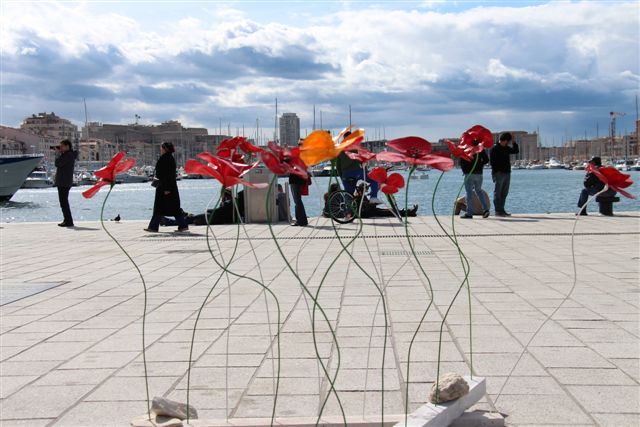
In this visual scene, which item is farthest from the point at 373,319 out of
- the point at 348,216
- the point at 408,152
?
the point at 348,216

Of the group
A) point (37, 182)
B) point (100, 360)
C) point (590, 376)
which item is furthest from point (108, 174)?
point (37, 182)

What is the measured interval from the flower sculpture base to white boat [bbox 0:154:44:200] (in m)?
55.3

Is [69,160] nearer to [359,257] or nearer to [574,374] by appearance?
[359,257]

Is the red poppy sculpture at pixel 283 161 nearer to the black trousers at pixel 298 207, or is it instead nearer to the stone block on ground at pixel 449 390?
the stone block on ground at pixel 449 390

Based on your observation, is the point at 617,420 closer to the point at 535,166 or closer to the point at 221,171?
the point at 221,171

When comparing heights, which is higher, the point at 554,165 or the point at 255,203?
the point at 255,203

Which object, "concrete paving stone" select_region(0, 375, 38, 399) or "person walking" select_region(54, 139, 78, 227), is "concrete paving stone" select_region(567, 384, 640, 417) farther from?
"person walking" select_region(54, 139, 78, 227)

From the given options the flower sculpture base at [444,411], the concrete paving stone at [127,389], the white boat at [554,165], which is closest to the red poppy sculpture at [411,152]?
the flower sculpture base at [444,411]

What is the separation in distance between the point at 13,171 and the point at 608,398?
56546 millimetres

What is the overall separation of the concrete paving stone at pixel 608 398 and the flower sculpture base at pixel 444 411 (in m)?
0.63

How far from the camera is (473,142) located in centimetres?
340

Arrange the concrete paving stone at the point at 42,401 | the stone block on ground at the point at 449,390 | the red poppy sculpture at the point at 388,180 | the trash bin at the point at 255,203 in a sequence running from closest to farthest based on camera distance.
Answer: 1. the red poppy sculpture at the point at 388,180
2. the stone block on ground at the point at 449,390
3. the concrete paving stone at the point at 42,401
4. the trash bin at the point at 255,203

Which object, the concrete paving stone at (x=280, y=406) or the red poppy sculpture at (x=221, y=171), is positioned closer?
the red poppy sculpture at (x=221, y=171)

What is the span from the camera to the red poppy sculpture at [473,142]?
3299 mm
